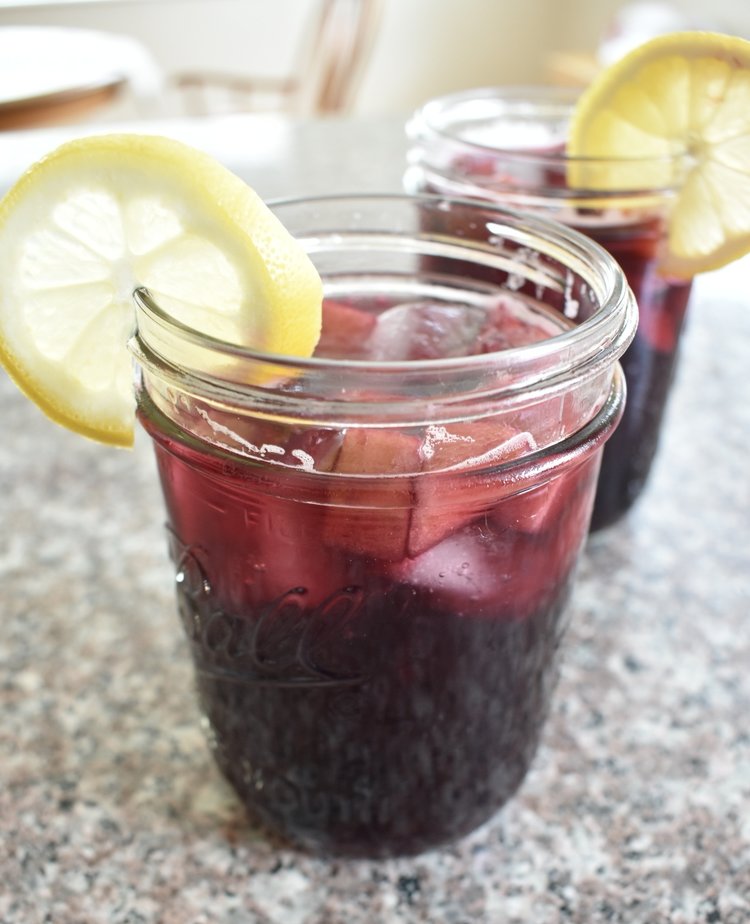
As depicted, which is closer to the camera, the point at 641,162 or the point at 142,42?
the point at 641,162

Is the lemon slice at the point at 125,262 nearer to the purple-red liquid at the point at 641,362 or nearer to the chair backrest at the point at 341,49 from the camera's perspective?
the purple-red liquid at the point at 641,362

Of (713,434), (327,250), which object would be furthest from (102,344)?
(713,434)

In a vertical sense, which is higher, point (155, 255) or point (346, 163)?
point (155, 255)

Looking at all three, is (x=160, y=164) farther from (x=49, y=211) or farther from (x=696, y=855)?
(x=696, y=855)

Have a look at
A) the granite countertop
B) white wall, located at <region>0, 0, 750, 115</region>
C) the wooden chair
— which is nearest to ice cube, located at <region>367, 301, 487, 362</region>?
the granite countertop

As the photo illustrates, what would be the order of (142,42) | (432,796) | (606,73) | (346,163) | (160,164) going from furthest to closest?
(142,42)
(346,163)
(606,73)
(432,796)
(160,164)

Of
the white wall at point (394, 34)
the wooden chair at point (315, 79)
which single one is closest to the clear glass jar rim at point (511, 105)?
the wooden chair at point (315, 79)

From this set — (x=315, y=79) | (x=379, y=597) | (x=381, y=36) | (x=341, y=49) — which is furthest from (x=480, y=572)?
(x=381, y=36)
